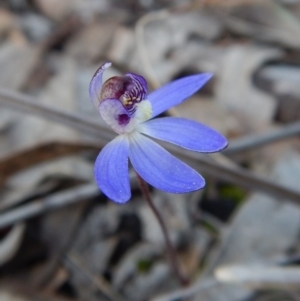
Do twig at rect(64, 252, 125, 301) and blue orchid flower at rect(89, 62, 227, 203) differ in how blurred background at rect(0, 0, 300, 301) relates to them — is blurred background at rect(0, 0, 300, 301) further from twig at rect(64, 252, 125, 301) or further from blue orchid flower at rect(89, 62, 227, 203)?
blue orchid flower at rect(89, 62, 227, 203)

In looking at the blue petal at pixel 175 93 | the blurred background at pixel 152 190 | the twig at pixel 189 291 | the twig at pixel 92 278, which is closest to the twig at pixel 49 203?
the blurred background at pixel 152 190

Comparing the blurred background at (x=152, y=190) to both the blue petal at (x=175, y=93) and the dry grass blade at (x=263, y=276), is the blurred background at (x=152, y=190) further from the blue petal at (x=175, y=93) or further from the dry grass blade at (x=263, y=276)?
the blue petal at (x=175, y=93)

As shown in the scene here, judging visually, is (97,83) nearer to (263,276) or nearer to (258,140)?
(263,276)

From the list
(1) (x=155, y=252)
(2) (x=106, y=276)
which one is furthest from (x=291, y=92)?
(2) (x=106, y=276)

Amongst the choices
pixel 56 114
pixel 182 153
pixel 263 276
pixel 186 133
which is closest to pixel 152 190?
pixel 182 153

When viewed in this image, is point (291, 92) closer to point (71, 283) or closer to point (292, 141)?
point (292, 141)

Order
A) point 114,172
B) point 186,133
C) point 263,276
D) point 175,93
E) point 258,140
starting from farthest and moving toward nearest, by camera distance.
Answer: point 258,140 < point 263,276 < point 175,93 < point 186,133 < point 114,172

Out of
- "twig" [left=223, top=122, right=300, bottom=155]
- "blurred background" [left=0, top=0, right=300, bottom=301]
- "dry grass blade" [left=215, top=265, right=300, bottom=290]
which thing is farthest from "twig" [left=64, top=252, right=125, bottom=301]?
"twig" [left=223, top=122, right=300, bottom=155]
